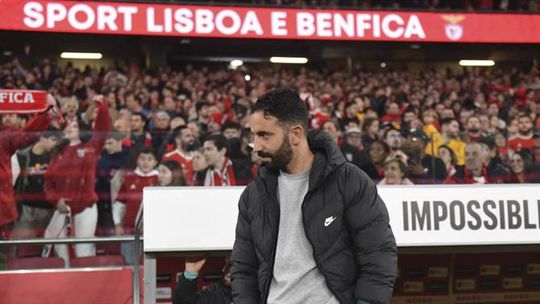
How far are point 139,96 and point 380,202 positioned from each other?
9836mm

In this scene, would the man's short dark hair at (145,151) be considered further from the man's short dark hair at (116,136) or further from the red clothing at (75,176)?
the red clothing at (75,176)

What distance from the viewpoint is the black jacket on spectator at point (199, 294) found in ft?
14.2

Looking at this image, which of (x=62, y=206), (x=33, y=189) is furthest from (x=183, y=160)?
(x=33, y=189)

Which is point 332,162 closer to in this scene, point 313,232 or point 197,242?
point 313,232

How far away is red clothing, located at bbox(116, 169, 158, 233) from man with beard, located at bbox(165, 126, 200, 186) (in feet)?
0.71

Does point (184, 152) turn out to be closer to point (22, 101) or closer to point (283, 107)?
point (22, 101)

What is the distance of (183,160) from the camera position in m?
6.81

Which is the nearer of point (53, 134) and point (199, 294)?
point (199, 294)

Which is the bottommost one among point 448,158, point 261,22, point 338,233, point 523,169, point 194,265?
point 194,265

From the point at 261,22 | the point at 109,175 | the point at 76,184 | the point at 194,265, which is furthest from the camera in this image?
the point at 261,22

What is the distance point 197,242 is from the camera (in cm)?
461

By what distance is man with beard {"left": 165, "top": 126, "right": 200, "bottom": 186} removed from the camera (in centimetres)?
672

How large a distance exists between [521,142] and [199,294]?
3.95 metres

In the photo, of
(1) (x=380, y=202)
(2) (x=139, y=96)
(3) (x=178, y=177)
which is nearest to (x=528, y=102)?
(2) (x=139, y=96)
